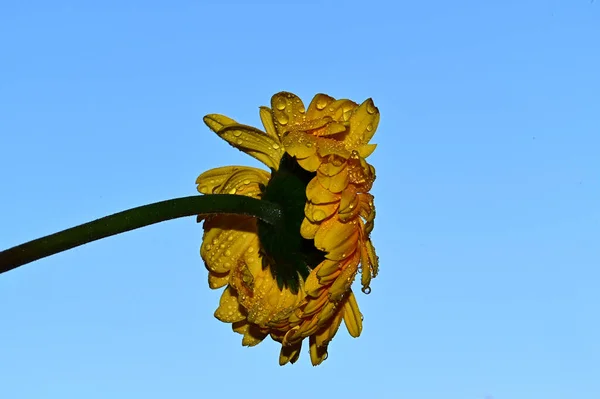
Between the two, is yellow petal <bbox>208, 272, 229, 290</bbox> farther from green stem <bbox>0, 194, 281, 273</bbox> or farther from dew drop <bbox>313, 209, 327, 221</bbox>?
dew drop <bbox>313, 209, 327, 221</bbox>

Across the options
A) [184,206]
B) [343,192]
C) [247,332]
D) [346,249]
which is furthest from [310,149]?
[247,332]

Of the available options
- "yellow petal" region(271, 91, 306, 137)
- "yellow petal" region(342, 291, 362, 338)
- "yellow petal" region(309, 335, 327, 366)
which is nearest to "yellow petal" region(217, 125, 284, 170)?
"yellow petal" region(271, 91, 306, 137)

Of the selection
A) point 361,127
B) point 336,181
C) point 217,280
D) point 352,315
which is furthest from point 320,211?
point 217,280

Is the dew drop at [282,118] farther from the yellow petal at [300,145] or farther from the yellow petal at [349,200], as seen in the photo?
the yellow petal at [349,200]

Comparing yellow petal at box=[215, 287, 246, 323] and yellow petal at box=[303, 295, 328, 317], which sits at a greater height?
yellow petal at box=[215, 287, 246, 323]

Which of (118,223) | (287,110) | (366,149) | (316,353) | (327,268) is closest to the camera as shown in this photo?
(118,223)

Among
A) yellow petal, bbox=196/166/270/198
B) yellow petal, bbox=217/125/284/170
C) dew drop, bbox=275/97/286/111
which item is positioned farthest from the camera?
yellow petal, bbox=196/166/270/198

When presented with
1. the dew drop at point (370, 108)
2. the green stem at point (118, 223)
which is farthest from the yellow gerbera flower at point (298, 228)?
the green stem at point (118, 223)

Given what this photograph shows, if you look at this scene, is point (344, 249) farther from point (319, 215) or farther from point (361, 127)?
point (361, 127)
